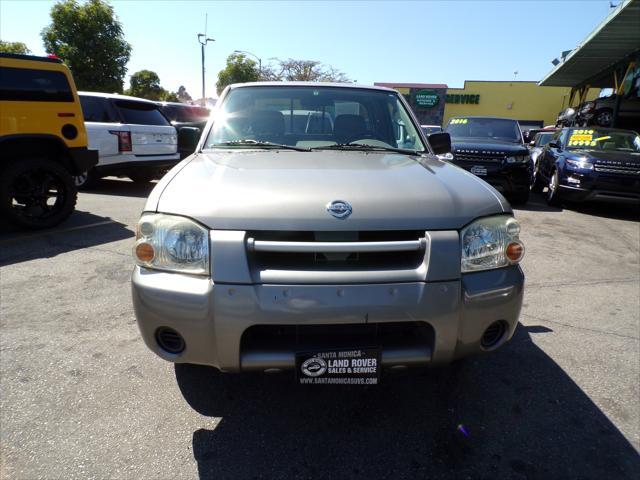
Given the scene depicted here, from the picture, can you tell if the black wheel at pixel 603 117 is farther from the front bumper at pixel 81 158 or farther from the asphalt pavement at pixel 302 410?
the front bumper at pixel 81 158

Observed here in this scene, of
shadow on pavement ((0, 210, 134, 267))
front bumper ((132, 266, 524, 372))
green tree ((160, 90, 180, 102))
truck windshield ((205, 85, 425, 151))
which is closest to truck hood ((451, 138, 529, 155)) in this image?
truck windshield ((205, 85, 425, 151))

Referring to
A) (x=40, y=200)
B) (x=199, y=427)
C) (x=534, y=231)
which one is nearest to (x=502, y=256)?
(x=199, y=427)

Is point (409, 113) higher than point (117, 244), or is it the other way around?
point (409, 113)

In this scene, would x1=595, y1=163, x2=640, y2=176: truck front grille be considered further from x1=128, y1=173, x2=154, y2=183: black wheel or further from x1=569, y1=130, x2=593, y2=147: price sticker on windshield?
x1=128, y1=173, x2=154, y2=183: black wheel

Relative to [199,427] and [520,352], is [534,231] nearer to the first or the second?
[520,352]

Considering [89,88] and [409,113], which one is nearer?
[409,113]

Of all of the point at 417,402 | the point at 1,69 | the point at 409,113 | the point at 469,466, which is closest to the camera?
the point at 469,466

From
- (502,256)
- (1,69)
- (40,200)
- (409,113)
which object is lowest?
(40,200)

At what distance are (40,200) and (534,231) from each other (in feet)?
22.9

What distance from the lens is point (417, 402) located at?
7.66ft

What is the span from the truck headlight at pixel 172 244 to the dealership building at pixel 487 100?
3905 cm

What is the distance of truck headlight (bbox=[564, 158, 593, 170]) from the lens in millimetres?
7812

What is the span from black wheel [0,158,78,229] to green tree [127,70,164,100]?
45820 millimetres

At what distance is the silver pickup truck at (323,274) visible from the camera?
1.71m
